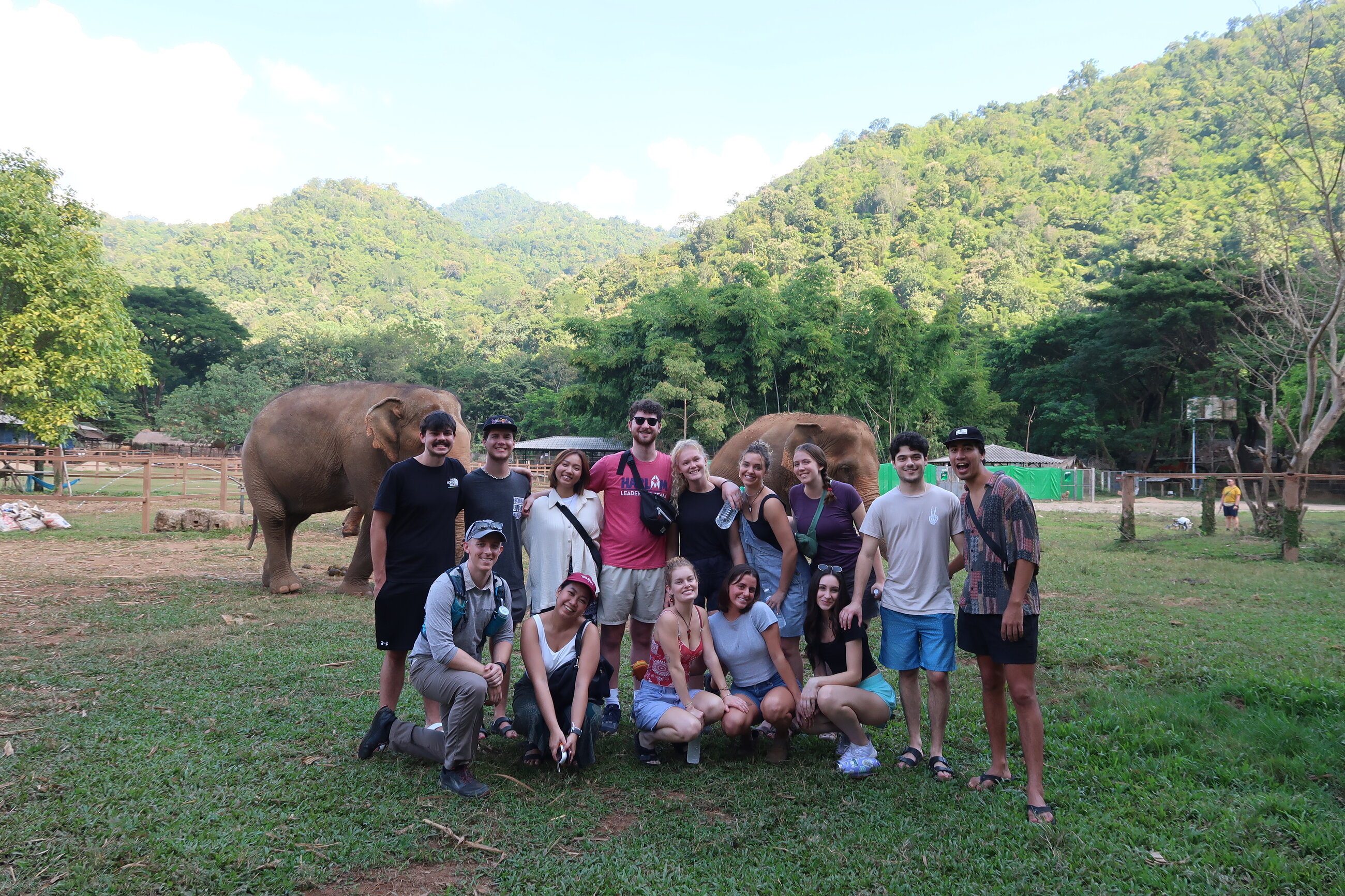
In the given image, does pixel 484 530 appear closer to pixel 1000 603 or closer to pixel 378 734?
pixel 378 734

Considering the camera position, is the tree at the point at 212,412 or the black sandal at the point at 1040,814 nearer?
the black sandal at the point at 1040,814

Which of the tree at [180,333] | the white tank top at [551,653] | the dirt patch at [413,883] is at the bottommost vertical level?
the dirt patch at [413,883]

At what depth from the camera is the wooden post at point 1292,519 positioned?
13578mm

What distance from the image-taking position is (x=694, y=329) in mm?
34062

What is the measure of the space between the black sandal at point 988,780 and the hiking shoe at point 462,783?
2.49 metres

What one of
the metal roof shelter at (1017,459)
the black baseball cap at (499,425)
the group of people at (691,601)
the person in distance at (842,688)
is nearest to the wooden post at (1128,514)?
the group of people at (691,601)

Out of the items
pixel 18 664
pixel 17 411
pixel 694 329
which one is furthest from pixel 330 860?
pixel 694 329

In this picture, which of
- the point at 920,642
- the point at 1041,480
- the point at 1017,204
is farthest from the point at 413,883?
the point at 1017,204

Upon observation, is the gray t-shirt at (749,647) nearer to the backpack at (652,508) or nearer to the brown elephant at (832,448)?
the backpack at (652,508)

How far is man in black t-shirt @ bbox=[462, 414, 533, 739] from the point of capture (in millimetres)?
5152

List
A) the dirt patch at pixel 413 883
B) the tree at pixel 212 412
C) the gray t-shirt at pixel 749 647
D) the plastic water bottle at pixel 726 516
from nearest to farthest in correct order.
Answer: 1. the dirt patch at pixel 413 883
2. the gray t-shirt at pixel 749 647
3. the plastic water bottle at pixel 726 516
4. the tree at pixel 212 412

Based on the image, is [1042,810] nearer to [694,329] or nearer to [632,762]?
[632,762]

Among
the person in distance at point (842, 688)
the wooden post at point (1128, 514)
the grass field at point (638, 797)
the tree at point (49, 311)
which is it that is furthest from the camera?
the tree at point (49, 311)

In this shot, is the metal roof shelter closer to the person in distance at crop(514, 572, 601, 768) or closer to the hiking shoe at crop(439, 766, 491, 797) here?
the person in distance at crop(514, 572, 601, 768)
